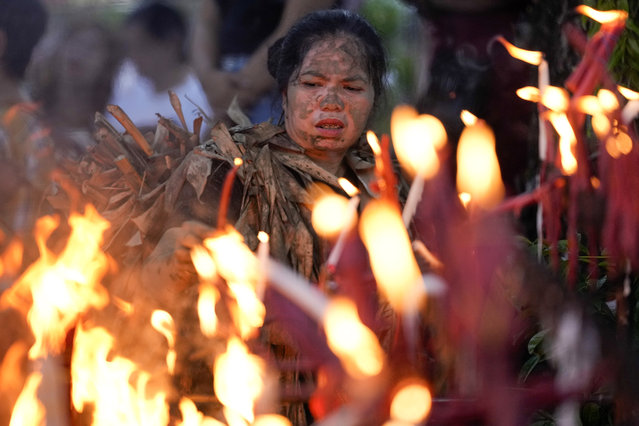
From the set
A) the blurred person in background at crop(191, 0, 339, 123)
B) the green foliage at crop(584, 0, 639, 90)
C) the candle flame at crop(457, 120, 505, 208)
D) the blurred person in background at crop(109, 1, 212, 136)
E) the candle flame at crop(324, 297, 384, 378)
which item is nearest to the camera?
the candle flame at crop(324, 297, 384, 378)

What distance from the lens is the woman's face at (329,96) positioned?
8.29 ft

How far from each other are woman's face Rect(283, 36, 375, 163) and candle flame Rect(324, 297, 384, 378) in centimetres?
165

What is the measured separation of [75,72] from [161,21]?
0.53 metres

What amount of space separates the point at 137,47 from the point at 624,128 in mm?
3716

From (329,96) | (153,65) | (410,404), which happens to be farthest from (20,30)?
(410,404)

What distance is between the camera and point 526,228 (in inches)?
143

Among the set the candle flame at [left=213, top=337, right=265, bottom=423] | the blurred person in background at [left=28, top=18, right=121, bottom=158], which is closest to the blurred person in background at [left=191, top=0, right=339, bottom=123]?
the blurred person in background at [left=28, top=18, right=121, bottom=158]

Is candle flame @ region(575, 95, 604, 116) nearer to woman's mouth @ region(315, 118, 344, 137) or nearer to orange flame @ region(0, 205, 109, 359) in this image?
orange flame @ region(0, 205, 109, 359)

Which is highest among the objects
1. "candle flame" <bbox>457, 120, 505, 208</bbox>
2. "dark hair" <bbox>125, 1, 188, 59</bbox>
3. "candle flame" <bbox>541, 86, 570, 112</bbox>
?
"candle flame" <bbox>541, 86, 570, 112</bbox>

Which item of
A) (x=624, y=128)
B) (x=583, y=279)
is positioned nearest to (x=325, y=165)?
(x=583, y=279)

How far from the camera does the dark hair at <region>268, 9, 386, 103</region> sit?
8.52 feet

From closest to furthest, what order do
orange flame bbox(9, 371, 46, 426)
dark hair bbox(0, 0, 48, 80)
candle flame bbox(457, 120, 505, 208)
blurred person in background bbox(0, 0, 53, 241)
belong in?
candle flame bbox(457, 120, 505, 208), orange flame bbox(9, 371, 46, 426), blurred person in background bbox(0, 0, 53, 241), dark hair bbox(0, 0, 48, 80)

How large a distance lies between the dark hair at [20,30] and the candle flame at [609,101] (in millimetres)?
3898

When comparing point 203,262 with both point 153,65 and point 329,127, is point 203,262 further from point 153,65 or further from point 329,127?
point 153,65
